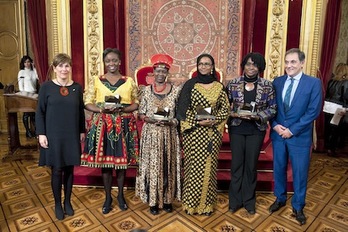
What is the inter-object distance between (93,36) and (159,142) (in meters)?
2.49

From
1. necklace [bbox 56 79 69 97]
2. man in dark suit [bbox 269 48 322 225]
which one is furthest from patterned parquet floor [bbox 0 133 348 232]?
necklace [bbox 56 79 69 97]

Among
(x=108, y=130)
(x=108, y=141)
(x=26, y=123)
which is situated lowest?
(x=26, y=123)

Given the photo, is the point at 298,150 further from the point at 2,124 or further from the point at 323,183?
the point at 2,124

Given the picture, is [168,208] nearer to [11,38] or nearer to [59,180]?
[59,180]

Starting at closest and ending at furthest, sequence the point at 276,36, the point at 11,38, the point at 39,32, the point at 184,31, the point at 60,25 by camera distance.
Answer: the point at 60,25, the point at 276,36, the point at 184,31, the point at 39,32, the point at 11,38

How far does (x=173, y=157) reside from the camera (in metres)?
2.91

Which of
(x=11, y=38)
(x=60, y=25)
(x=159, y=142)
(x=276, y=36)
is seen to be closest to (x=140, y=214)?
(x=159, y=142)

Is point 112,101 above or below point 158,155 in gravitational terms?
above

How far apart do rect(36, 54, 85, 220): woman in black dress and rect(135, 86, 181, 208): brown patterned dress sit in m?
0.61

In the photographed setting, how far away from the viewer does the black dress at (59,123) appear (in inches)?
106

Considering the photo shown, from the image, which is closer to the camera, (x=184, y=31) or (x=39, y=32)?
(x=184, y=31)

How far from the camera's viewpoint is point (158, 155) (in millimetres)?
2838

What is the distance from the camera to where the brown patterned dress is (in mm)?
2826

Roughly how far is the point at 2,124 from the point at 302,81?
6259 mm
